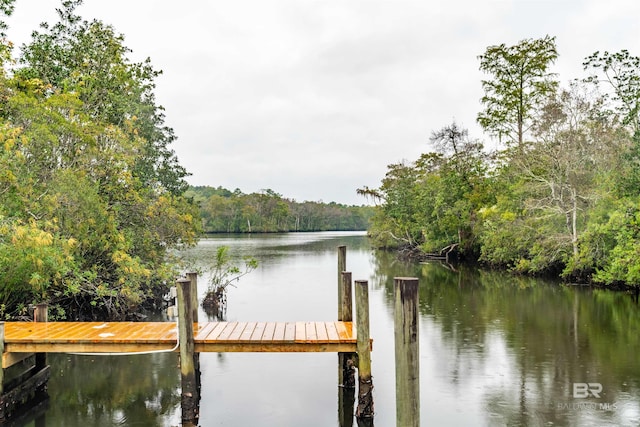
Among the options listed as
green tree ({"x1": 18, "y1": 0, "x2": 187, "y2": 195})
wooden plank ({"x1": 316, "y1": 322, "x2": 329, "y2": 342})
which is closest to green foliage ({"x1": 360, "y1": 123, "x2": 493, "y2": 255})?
green tree ({"x1": 18, "y1": 0, "x2": 187, "y2": 195})

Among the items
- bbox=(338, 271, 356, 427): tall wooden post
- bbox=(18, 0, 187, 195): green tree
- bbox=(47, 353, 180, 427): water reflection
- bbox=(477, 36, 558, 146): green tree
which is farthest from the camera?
bbox=(477, 36, 558, 146): green tree

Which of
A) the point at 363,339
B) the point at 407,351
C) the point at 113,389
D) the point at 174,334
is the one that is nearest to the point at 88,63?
the point at 113,389

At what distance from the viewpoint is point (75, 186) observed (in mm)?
11508

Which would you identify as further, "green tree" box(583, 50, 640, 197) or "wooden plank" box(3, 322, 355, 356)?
"green tree" box(583, 50, 640, 197)

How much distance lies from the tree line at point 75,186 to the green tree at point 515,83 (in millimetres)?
21506

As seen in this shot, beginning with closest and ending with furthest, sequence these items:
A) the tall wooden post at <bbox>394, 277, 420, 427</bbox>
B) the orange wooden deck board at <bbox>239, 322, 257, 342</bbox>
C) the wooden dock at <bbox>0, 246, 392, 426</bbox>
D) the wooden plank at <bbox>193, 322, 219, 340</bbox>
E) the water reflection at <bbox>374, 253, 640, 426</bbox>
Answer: the tall wooden post at <bbox>394, 277, 420, 427</bbox> → the wooden dock at <bbox>0, 246, 392, 426</bbox> → the orange wooden deck board at <bbox>239, 322, 257, 342</bbox> → the wooden plank at <bbox>193, 322, 219, 340</bbox> → the water reflection at <bbox>374, 253, 640, 426</bbox>

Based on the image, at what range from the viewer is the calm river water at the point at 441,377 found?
7441 millimetres

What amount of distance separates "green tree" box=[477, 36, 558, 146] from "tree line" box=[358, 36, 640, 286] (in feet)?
0.19

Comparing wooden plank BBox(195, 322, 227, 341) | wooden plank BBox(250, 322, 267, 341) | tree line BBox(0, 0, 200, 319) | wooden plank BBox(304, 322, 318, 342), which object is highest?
tree line BBox(0, 0, 200, 319)

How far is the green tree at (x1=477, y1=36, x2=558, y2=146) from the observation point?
29266 millimetres

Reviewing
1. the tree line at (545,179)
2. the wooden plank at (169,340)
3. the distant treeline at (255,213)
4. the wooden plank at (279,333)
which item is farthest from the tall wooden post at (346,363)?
the distant treeline at (255,213)

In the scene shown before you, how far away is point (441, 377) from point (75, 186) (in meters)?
9.02

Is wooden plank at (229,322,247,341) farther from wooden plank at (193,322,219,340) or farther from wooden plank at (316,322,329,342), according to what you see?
wooden plank at (316,322,329,342)

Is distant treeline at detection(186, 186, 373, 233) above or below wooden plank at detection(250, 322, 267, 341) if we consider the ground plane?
above
